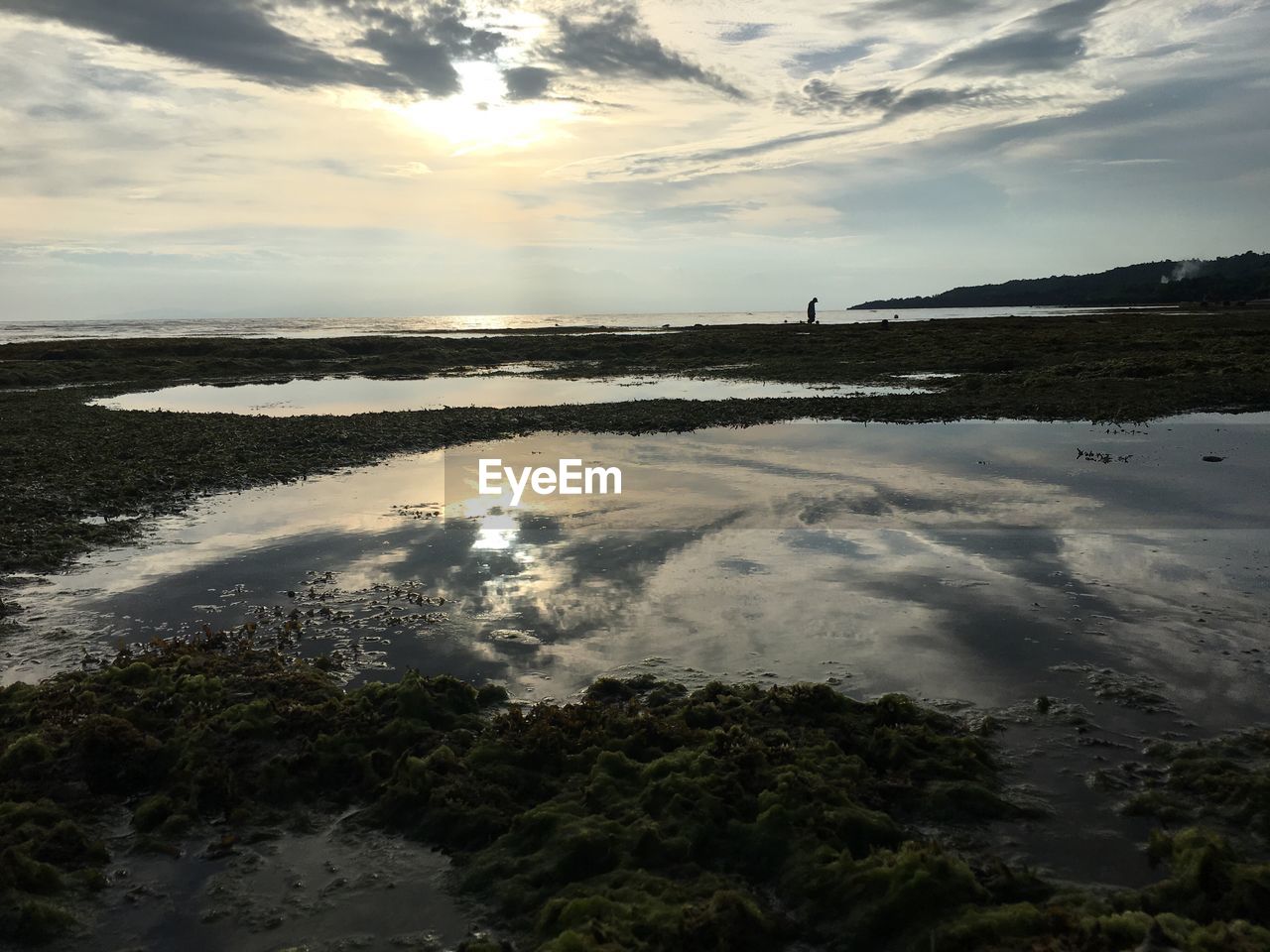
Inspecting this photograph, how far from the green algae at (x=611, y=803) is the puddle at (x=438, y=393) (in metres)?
25.9

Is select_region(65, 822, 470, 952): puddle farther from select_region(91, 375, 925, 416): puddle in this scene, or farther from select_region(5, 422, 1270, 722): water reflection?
select_region(91, 375, 925, 416): puddle

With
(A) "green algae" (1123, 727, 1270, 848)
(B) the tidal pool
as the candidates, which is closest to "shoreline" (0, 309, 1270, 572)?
(B) the tidal pool

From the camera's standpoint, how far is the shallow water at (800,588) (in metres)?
8.70

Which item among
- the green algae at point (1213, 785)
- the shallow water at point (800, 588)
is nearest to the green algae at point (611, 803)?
the green algae at point (1213, 785)

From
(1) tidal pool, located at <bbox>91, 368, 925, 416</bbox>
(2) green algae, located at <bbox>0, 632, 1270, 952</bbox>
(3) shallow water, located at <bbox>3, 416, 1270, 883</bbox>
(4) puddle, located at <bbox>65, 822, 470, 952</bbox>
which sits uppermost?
(1) tidal pool, located at <bbox>91, 368, 925, 416</bbox>

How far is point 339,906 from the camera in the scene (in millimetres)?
5754

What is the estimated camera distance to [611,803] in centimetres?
688

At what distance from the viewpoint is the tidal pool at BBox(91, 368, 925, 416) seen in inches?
1399

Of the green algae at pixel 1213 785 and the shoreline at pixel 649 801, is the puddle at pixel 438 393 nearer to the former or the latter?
the shoreline at pixel 649 801

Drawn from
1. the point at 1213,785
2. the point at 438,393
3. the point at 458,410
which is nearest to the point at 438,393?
the point at 438,393

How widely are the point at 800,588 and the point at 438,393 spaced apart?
33479 millimetres

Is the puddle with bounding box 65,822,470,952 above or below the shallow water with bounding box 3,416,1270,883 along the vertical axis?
below

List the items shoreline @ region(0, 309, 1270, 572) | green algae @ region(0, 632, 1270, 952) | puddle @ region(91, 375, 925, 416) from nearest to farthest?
green algae @ region(0, 632, 1270, 952) → shoreline @ region(0, 309, 1270, 572) → puddle @ region(91, 375, 925, 416)

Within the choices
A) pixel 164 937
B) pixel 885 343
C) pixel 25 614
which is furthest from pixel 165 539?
pixel 885 343
